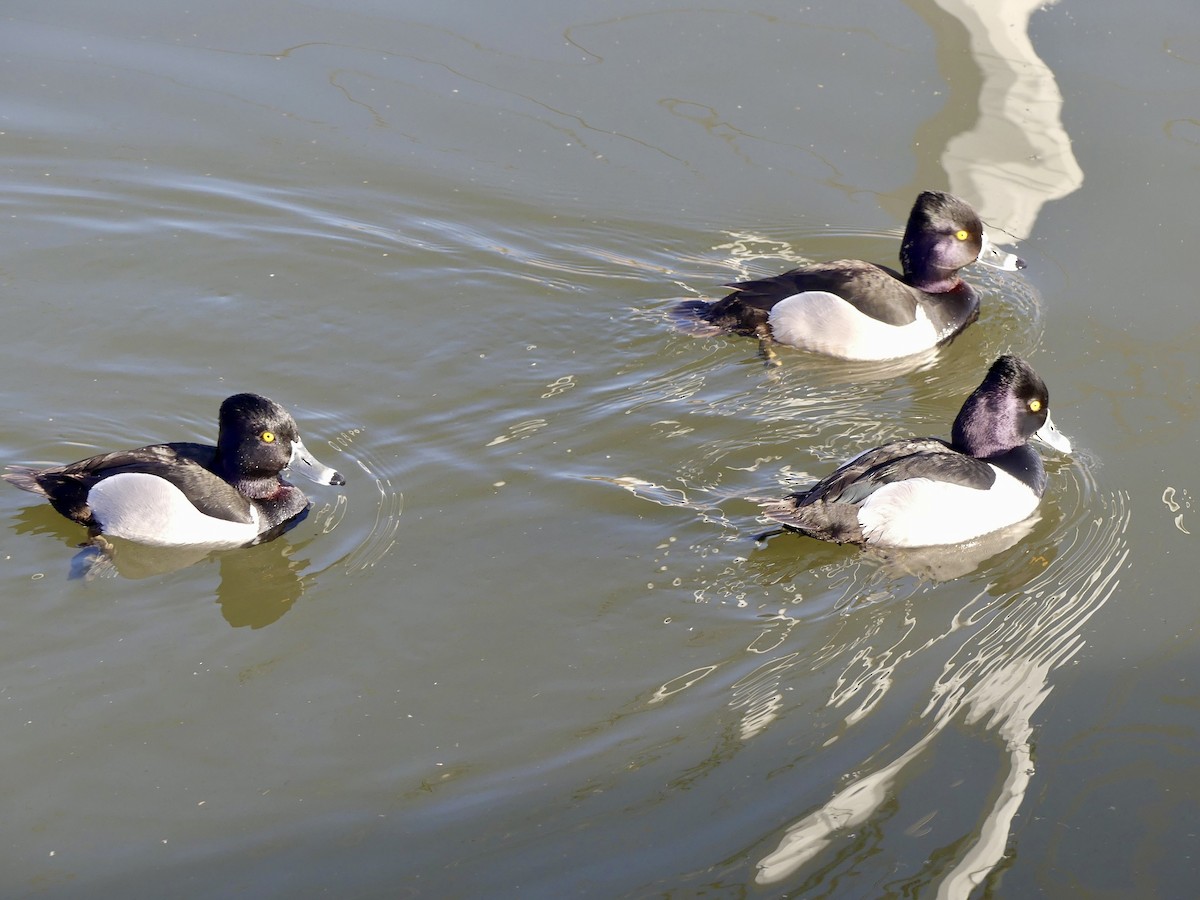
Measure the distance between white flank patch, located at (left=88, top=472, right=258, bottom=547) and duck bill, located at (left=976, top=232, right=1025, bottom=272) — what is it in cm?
476

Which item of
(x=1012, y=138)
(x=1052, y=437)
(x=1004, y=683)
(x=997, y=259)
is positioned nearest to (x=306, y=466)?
(x=1004, y=683)

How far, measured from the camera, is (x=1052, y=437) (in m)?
6.70

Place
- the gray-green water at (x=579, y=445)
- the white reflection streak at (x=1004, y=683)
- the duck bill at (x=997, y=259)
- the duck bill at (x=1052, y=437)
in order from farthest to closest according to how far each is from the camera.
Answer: the duck bill at (x=997, y=259)
the duck bill at (x=1052, y=437)
the gray-green water at (x=579, y=445)
the white reflection streak at (x=1004, y=683)


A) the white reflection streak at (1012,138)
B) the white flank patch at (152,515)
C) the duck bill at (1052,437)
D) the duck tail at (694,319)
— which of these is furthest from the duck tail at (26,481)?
the white reflection streak at (1012,138)

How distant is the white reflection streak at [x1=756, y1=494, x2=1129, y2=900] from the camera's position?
4.52 metres

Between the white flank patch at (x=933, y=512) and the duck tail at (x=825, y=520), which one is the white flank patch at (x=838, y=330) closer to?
the white flank patch at (x=933, y=512)

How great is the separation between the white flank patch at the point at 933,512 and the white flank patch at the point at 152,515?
294cm

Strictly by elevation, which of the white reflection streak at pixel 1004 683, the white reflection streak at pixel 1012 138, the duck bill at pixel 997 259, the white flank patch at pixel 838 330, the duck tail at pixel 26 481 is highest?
the white reflection streak at pixel 1012 138

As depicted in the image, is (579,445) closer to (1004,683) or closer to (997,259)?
(1004,683)

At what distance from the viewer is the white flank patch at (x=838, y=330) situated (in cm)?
787

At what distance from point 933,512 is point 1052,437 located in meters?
0.95

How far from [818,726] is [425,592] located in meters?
1.84

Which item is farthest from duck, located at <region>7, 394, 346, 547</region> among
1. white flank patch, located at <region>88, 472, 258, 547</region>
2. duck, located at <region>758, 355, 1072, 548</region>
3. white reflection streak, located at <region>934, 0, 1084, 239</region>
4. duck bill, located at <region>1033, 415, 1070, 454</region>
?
white reflection streak, located at <region>934, 0, 1084, 239</region>

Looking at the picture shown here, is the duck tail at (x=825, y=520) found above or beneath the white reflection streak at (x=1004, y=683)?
above
